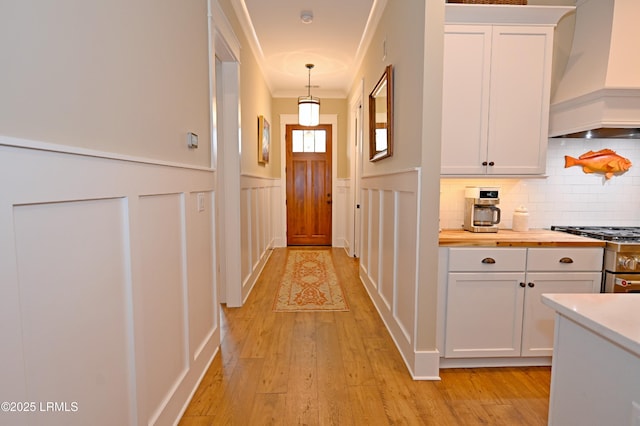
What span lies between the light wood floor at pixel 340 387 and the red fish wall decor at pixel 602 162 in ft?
4.98

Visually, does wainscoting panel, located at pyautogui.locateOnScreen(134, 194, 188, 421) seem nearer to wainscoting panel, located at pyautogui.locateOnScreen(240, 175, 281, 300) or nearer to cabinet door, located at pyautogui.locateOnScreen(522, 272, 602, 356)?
wainscoting panel, located at pyautogui.locateOnScreen(240, 175, 281, 300)

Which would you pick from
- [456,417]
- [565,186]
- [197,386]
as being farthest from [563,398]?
[565,186]

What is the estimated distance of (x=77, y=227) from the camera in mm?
991

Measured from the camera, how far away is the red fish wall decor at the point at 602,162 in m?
2.55

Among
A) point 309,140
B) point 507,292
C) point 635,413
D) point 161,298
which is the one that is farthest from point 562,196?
point 309,140

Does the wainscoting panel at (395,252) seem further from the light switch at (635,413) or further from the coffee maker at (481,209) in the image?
the light switch at (635,413)

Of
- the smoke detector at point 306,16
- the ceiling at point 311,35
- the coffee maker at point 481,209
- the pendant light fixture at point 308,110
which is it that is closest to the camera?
the coffee maker at point 481,209

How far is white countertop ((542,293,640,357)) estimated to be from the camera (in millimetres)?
715

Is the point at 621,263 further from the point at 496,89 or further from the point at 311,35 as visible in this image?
the point at 311,35

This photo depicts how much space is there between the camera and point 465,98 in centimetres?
225

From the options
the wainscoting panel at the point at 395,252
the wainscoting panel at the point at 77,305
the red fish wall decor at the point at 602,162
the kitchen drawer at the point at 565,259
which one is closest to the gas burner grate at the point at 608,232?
the kitchen drawer at the point at 565,259

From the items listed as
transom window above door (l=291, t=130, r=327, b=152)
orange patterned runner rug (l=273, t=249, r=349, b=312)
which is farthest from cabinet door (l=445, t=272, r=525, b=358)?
transom window above door (l=291, t=130, r=327, b=152)

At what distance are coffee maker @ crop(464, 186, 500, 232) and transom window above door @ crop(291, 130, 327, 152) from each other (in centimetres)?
408

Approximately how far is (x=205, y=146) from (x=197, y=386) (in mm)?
1436
